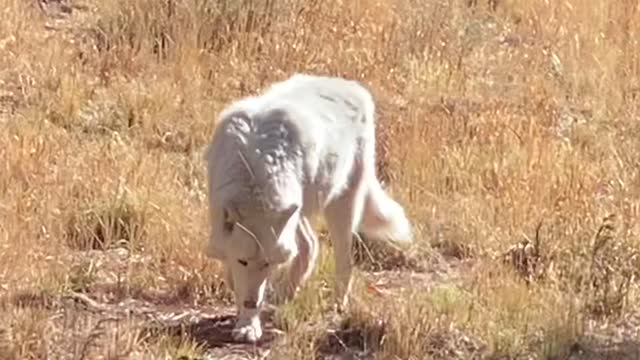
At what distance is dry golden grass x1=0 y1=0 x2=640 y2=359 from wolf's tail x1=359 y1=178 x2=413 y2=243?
0.24 metres

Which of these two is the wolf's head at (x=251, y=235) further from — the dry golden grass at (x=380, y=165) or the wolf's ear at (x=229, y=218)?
the dry golden grass at (x=380, y=165)

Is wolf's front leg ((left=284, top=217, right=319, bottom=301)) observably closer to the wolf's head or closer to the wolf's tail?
the wolf's tail

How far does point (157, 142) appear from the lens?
945 centimetres

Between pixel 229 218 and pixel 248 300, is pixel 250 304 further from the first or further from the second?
pixel 229 218

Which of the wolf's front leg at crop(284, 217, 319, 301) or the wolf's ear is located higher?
the wolf's ear

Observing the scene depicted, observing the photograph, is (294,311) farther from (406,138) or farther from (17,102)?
(17,102)

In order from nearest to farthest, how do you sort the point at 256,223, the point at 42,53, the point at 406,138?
the point at 256,223 → the point at 406,138 → the point at 42,53

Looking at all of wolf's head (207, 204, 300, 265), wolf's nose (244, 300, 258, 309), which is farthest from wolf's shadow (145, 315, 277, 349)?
wolf's head (207, 204, 300, 265)

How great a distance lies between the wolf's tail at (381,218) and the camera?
295 inches

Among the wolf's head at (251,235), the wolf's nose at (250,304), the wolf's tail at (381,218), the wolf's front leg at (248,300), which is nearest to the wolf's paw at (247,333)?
the wolf's front leg at (248,300)

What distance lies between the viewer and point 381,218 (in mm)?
7555

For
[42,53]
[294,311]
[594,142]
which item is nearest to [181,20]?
[42,53]

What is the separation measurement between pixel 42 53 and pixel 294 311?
444 centimetres

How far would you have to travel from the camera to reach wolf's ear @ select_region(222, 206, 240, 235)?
6173 millimetres
